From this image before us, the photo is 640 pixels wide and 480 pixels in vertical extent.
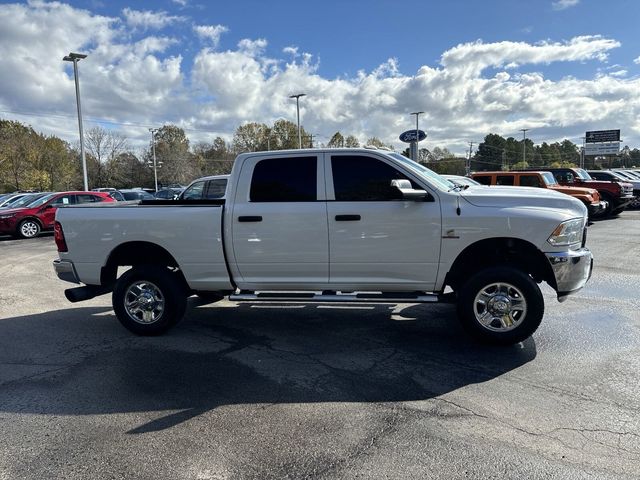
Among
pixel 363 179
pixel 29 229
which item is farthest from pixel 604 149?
pixel 363 179

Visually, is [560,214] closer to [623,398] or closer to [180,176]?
[623,398]

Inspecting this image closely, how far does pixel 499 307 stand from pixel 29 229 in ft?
55.6

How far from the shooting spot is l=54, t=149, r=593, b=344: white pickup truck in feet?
15.3

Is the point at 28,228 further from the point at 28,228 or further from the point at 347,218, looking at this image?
the point at 347,218

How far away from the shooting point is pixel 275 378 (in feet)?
13.8

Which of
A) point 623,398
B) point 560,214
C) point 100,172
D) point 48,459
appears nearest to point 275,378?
point 48,459

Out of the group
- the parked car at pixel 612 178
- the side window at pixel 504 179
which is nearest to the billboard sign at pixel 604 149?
the parked car at pixel 612 178

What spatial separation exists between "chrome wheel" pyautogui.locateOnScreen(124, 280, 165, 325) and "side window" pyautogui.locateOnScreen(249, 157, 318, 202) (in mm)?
1667

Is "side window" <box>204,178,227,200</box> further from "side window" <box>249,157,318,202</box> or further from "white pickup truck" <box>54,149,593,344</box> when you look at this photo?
"side window" <box>249,157,318,202</box>

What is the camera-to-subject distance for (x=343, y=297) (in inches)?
Answer: 195

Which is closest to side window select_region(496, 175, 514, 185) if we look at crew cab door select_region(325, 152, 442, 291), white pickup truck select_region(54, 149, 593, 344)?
white pickup truck select_region(54, 149, 593, 344)

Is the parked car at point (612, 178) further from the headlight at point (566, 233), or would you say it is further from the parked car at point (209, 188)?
the headlight at point (566, 233)

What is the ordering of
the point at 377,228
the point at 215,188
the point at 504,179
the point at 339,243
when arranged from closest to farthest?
the point at 377,228, the point at 339,243, the point at 215,188, the point at 504,179

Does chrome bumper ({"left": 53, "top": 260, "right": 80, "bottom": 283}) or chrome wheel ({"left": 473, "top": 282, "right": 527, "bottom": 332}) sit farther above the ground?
chrome bumper ({"left": 53, "top": 260, "right": 80, "bottom": 283})
